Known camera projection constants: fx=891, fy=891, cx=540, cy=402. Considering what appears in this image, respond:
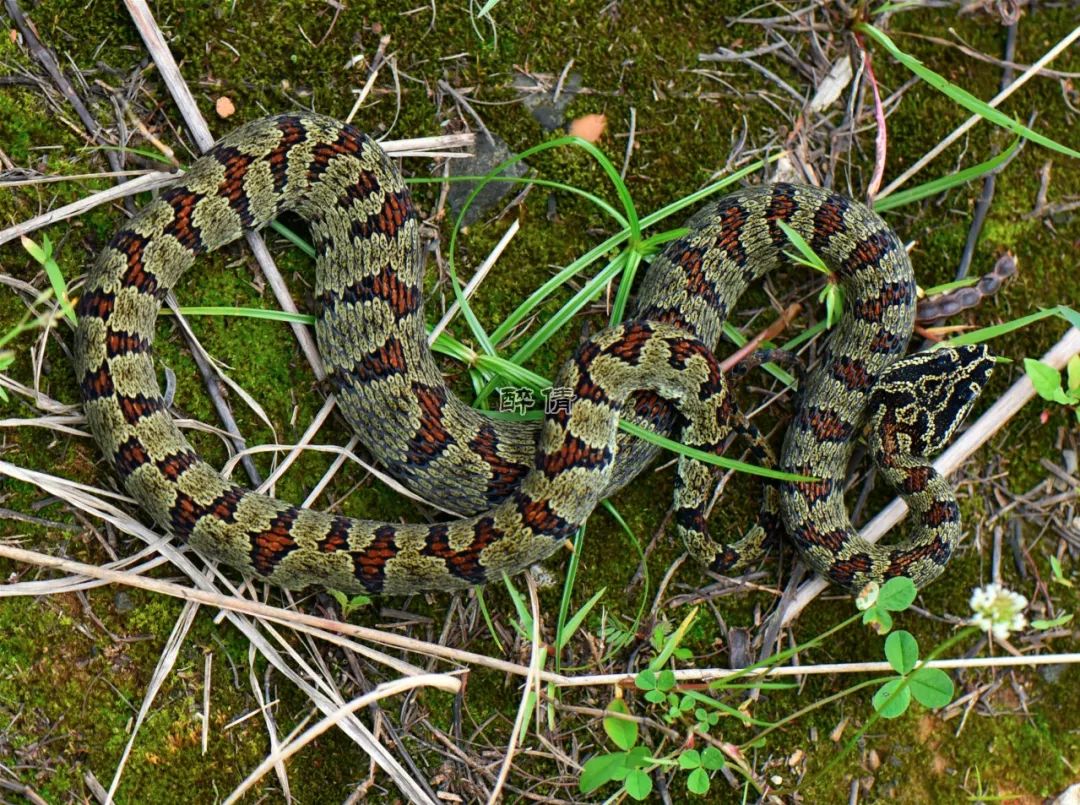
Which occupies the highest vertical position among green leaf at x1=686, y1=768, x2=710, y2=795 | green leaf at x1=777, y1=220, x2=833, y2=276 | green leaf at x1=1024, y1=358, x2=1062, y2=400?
green leaf at x1=777, y1=220, x2=833, y2=276

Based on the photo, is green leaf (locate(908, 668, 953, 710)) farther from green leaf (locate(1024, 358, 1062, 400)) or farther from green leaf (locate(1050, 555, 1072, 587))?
green leaf (locate(1024, 358, 1062, 400))

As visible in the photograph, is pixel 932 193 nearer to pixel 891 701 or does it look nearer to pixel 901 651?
pixel 901 651

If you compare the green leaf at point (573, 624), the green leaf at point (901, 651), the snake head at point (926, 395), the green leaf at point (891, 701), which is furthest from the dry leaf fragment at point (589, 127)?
the green leaf at point (891, 701)

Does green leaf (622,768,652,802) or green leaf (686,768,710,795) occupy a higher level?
green leaf (622,768,652,802)

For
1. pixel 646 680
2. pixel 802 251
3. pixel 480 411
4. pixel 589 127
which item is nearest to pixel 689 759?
pixel 646 680

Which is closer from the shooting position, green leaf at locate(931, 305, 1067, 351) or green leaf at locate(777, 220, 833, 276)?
green leaf at locate(777, 220, 833, 276)

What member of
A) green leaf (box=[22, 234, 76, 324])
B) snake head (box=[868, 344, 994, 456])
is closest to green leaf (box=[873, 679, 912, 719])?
snake head (box=[868, 344, 994, 456])

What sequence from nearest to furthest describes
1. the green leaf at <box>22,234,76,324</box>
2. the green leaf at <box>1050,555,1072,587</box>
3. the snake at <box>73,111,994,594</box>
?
the green leaf at <box>22,234,76,324</box> < the snake at <box>73,111,994,594</box> < the green leaf at <box>1050,555,1072,587</box>
